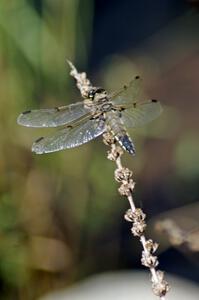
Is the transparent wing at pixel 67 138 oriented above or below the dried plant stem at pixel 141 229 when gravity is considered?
above

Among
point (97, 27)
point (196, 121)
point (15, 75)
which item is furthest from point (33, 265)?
point (97, 27)

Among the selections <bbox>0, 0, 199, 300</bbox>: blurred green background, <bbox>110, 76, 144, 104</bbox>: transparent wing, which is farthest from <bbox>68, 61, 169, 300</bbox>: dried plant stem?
<bbox>0, 0, 199, 300</bbox>: blurred green background

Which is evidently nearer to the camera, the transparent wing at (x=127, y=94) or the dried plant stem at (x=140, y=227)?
the dried plant stem at (x=140, y=227)

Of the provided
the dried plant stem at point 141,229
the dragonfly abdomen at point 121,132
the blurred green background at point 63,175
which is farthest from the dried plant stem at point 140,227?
the blurred green background at point 63,175

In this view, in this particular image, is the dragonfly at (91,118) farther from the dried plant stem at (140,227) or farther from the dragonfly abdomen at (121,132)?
the dried plant stem at (140,227)

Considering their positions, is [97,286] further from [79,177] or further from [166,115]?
[166,115]

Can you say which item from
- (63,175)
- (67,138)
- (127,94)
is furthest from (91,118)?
(63,175)

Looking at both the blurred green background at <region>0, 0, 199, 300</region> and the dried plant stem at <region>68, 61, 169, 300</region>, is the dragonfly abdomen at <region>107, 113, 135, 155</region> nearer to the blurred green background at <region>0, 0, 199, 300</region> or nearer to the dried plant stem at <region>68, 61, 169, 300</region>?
the dried plant stem at <region>68, 61, 169, 300</region>
